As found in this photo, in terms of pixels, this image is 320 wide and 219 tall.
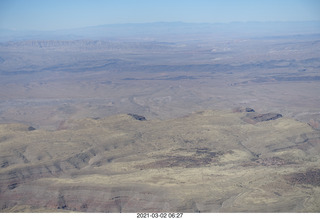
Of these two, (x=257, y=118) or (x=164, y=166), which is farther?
(x=257, y=118)

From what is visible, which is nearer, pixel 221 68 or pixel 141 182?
pixel 141 182

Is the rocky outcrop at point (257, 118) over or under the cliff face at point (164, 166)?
under

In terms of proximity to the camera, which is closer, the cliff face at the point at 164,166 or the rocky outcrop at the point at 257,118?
the cliff face at the point at 164,166

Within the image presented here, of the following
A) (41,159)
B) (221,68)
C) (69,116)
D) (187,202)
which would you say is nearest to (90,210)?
(187,202)

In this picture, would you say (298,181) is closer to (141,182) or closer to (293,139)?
(141,182)

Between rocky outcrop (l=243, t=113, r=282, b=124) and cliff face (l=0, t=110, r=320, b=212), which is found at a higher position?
cliff face (l=0, t=110, r=320, b=212)

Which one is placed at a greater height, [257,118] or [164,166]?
[164,166]

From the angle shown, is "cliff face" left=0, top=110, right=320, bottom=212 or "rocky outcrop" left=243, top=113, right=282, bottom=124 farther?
"rocky outcrop" left=243, top=113, right=282, bottom=124

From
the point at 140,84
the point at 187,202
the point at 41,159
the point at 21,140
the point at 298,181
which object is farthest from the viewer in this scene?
the point at 140,84
